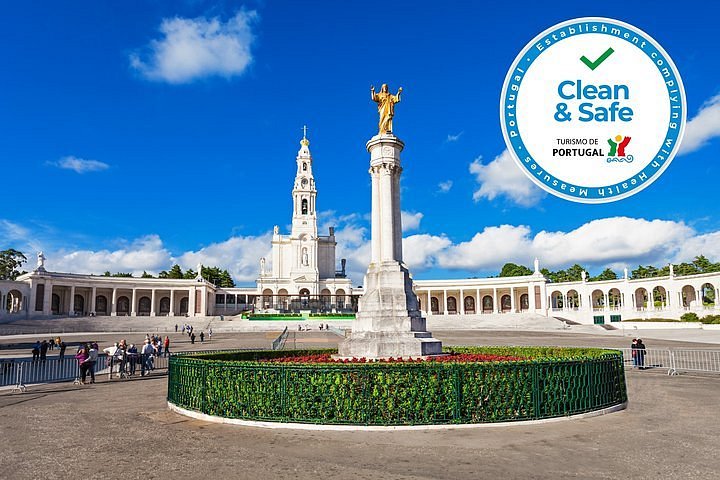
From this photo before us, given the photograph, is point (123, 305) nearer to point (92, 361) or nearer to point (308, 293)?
point (308, 293)

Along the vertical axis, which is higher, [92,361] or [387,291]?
[387,291]

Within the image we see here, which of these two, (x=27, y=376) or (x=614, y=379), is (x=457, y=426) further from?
(x=27, y=376)

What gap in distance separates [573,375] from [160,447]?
8679 millimetres

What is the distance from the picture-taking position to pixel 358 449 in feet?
29.0

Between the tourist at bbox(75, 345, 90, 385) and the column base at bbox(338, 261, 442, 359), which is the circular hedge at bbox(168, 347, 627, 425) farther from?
the tourist at bbox(75, 345, 90, 385)

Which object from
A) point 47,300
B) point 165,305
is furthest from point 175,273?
point 47,300

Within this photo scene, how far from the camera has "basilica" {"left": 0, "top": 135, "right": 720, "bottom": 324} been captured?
243 feet

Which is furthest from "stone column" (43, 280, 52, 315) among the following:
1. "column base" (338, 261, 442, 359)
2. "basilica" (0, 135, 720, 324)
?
"column base" (338, 261, 442, 359)

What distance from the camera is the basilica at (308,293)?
73.9 metres

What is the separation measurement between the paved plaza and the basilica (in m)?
63.7

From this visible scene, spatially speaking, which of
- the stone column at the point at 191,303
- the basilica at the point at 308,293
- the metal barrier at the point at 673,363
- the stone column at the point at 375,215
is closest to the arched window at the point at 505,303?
the basilica at the point at 308,293

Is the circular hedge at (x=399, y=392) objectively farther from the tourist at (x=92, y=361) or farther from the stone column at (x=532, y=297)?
the stone column at (x=532, y=297)

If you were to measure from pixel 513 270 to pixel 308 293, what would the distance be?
60.9m

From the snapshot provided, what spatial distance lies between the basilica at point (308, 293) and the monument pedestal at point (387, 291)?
56.8 meters
